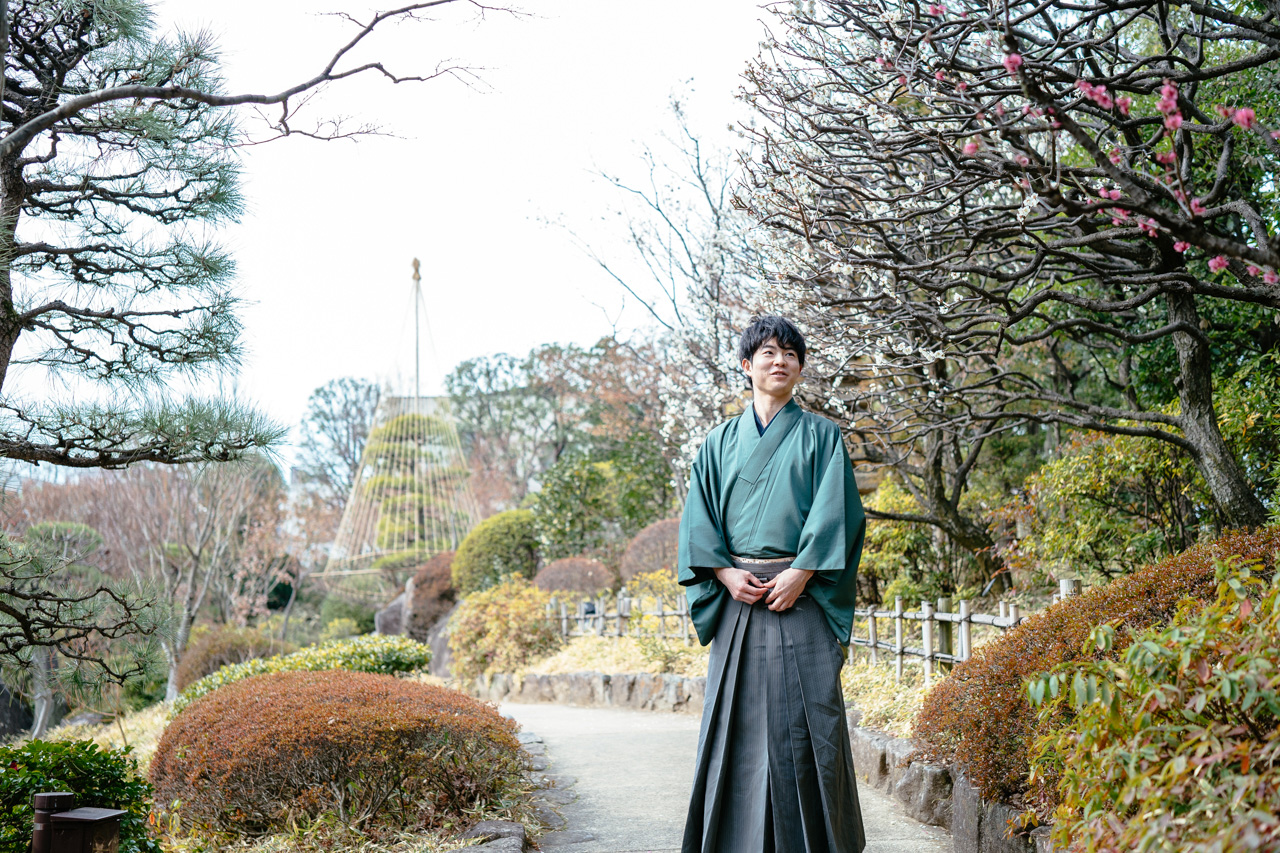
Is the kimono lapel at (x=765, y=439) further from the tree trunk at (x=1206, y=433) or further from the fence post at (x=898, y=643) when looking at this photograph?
the fence post at (x=898, y=643)

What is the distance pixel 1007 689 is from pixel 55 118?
3516 mm

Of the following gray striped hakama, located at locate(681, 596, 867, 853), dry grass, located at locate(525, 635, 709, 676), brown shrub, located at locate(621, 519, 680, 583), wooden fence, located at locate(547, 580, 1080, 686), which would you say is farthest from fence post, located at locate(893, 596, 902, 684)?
brown shrub, located at locate(621, 519, 680, 583)

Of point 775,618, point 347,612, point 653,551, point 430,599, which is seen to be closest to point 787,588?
point 775,618

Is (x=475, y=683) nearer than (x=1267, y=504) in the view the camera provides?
No

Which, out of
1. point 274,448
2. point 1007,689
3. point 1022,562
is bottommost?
point 1007,689

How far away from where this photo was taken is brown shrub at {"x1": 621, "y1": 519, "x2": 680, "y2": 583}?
1045 centimetres

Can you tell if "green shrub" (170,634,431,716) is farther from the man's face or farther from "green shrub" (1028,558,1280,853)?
"green shrub" (1028,558,1280,853)

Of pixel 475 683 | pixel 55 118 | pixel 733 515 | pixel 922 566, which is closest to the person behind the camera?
pixel 55 118

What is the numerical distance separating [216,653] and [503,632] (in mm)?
3634

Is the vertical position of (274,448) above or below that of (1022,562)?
above

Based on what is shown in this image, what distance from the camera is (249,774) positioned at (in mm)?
3600

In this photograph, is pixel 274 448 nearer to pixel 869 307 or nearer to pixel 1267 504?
pixel 869 307

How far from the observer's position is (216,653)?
35.2 feet

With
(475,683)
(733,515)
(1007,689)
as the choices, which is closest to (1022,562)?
(1007,689)
